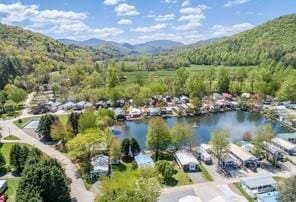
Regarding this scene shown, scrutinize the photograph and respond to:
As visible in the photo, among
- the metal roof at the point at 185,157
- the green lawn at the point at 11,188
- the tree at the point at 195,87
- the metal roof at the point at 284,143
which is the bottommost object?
the green lawn at the point at 11,188

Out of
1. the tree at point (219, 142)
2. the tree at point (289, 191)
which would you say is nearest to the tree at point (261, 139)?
the tree at point (219, 142)

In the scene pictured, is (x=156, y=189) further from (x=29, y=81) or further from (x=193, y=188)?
(x=29, y=81)

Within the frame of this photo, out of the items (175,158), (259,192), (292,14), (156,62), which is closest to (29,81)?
(156,62)

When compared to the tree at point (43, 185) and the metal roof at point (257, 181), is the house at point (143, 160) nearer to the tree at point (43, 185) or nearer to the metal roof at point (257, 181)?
the metal roof at point (257, 181)

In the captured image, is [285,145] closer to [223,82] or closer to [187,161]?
[187,161]

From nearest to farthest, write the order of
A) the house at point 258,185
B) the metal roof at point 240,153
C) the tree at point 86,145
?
the house at point 258,185
the tree at point 86,145
the metal roof at point 240,153
